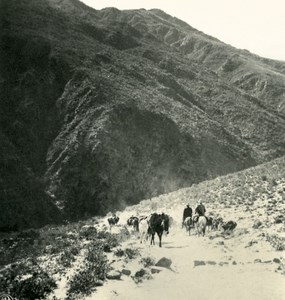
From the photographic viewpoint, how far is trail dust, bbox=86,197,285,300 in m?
12.5

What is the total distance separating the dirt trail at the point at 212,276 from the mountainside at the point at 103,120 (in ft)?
91.6

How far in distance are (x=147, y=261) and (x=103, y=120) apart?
39.0 meters

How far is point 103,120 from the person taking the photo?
5334cm

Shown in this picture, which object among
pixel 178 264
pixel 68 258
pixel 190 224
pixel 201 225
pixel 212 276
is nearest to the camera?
pixel 212 276

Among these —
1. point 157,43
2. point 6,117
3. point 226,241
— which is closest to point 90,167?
point 6,117

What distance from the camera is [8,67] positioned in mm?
61219

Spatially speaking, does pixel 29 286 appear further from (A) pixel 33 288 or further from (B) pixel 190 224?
(B) pixel 190 224

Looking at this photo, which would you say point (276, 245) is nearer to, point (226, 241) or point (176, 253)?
point (226, 241)

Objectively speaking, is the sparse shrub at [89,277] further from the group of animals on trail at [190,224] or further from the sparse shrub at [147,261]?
the group of animals on trail at [190,224]

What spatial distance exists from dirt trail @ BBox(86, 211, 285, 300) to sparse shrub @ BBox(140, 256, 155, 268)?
0.59 ft

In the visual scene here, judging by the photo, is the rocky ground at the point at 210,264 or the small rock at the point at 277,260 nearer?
the rocky ground at the point at 210,264

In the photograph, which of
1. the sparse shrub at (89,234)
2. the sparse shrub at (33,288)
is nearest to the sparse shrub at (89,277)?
the sparse shrub at (33,288)

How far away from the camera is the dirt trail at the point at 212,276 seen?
12.4 meters

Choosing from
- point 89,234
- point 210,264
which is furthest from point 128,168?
point 210,264
